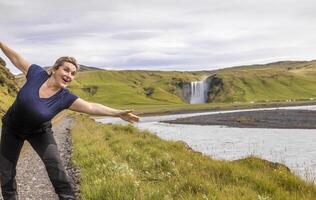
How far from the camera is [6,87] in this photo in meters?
70.0

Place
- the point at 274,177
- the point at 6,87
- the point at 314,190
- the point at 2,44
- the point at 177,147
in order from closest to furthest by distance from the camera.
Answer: the point at 2,44 → the point at 314,190 → the point at 274,177 → the point at 177,147 → the point at 6,87

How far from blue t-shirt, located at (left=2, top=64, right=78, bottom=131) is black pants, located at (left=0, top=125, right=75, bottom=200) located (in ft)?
0.72

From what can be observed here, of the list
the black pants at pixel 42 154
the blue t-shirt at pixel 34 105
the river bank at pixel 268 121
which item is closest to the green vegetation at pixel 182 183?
the black pants at pixel 42 154

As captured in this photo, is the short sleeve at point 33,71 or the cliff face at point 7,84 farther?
the cliff face at point 7,84

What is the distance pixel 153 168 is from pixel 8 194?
19.3 feet

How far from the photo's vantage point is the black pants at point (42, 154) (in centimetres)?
711

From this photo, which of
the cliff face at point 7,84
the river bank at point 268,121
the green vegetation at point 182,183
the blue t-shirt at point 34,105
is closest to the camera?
the blue t-shirt at point 34,105

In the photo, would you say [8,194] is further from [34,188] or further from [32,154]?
[32,154]

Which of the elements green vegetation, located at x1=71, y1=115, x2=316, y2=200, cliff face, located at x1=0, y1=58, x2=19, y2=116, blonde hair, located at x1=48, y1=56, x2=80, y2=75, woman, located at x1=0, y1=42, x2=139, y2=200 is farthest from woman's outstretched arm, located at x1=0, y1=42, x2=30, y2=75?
cliff face, located at x1=0, y1=58, x2=19, y2=116

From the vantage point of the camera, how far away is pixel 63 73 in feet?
22.2

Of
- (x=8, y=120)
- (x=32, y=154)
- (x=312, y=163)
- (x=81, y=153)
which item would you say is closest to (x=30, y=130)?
(x=8, y=120)

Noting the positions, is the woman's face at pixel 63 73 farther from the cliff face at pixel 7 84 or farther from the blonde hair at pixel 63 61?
the cliff face at pixel 7 84

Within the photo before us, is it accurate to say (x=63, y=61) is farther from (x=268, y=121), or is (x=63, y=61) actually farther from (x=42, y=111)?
(x=268, y=121)

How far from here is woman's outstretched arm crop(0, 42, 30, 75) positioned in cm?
739
